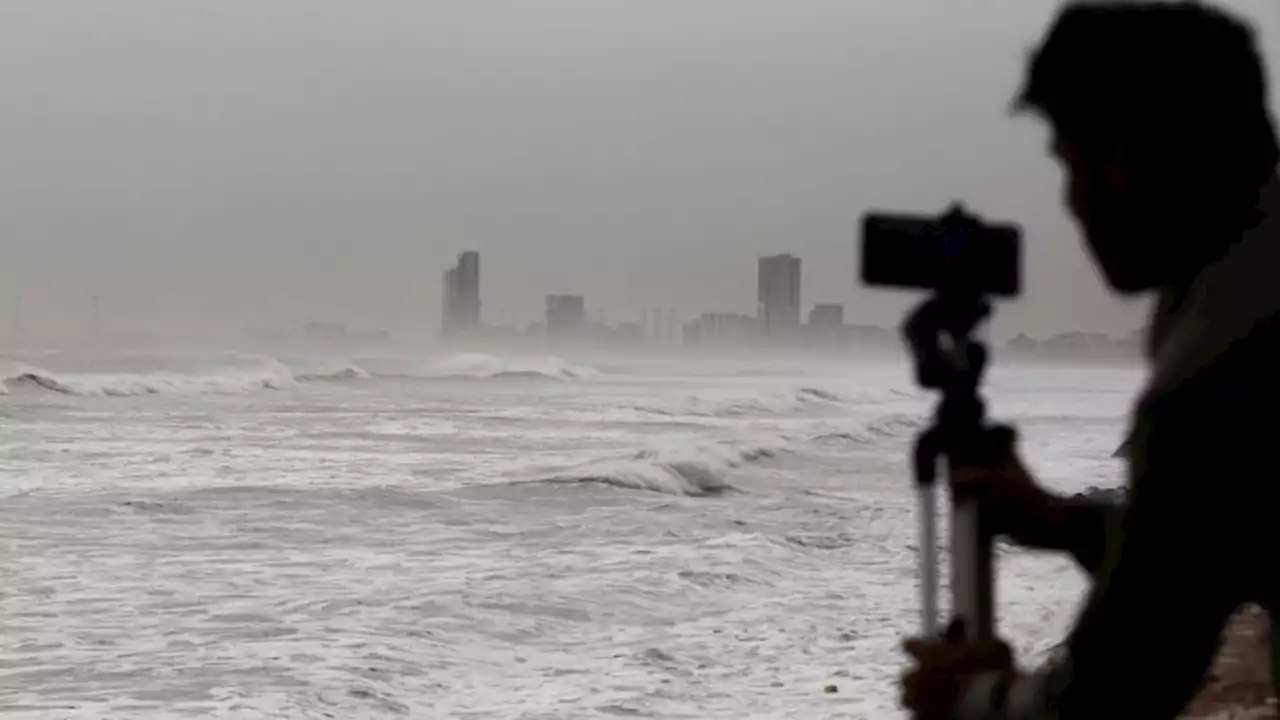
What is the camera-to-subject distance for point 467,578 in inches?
329

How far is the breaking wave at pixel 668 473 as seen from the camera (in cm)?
1447

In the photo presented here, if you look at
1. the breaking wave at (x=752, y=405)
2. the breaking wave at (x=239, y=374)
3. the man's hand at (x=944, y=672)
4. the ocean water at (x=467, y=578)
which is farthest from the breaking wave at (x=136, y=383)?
the man's hand at (x=944, y=672)

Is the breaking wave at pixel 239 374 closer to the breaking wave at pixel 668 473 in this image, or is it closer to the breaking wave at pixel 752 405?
the breaking wave at pixel 752 405

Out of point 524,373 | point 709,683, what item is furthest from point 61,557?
point 524,373

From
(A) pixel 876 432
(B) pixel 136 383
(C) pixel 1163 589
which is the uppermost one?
(C) pixel 1163 589

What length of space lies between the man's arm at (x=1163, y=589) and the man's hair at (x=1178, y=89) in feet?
0.90

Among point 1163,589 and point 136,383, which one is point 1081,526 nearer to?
point 1163,589

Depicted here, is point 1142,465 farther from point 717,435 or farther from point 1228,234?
point 717,435

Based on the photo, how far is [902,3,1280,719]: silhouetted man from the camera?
0.92m

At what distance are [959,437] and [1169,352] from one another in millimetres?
318

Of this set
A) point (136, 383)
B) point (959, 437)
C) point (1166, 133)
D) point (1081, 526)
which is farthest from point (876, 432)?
point (1166, 133)

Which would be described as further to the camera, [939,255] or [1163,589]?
[939,255]

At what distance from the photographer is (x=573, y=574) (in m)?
8.62

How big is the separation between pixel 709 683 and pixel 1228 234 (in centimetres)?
502
